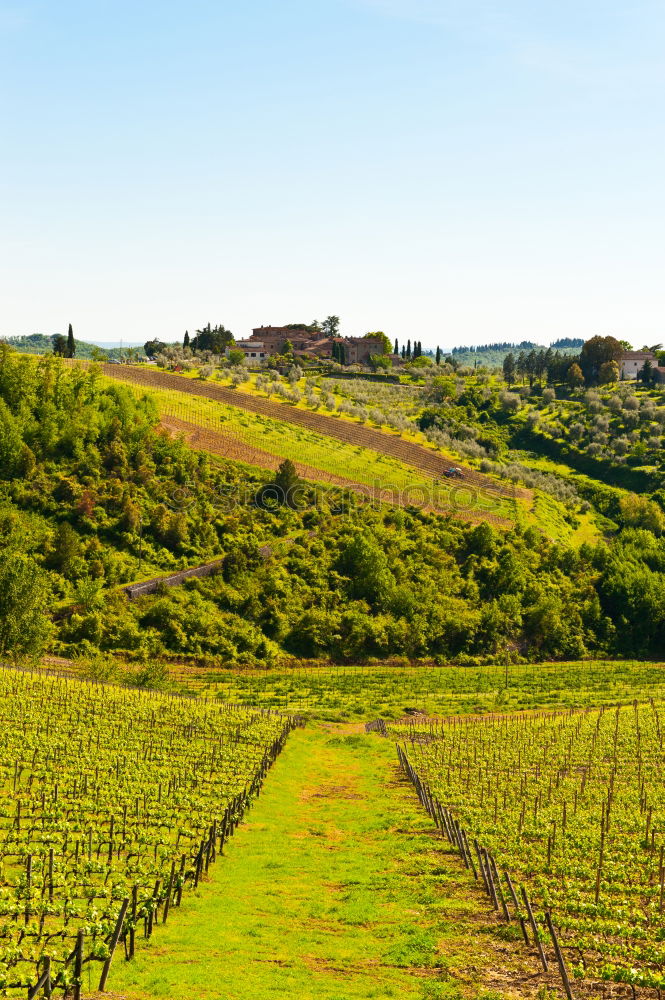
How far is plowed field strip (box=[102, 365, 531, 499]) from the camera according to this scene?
137375mm

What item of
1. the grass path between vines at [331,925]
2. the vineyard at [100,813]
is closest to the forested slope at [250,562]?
the vineyard at [100,813]

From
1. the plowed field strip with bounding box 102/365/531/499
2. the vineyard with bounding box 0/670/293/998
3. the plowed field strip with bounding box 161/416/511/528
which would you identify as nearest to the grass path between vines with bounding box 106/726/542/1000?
the vineyard with bounding box 0/670/293/998

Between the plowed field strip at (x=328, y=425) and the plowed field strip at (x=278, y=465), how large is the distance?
39.8ft

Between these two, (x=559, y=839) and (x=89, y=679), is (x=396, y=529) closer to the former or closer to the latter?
(x=89, y=679)

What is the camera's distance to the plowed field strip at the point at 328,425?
451 feet

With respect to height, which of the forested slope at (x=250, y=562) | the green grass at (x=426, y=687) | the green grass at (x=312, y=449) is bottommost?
the green grass at (x=426, y=687)

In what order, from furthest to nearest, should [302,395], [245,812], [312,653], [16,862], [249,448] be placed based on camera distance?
[302,395] < [249,448] < [312,653] < [245,812] < [16,862]

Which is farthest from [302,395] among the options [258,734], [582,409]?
[258,734]

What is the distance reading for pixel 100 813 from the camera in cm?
3042

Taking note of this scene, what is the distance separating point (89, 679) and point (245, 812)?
32101 millimetres

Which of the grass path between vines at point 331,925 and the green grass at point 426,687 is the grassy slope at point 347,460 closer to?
the green grass at point 426,687

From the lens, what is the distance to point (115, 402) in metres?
116

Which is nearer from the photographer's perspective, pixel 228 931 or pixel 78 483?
pixel 228 931

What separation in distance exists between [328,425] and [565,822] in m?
115
